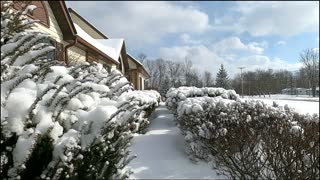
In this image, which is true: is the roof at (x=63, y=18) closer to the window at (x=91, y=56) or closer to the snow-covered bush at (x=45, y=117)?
the window at (x=91, y=56)

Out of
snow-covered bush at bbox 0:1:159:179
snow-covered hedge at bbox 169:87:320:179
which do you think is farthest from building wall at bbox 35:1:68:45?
snow-covered bush at bbox 0:1:159:179

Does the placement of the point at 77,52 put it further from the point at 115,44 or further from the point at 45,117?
the point at 45,117

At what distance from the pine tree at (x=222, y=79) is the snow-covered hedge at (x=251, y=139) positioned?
40.7ft

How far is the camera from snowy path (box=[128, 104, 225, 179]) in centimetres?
902

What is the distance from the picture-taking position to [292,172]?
21.1 feet

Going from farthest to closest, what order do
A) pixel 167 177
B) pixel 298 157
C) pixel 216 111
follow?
1. pixel 216 111
2. pixel 167 177
3. pixel 298 157

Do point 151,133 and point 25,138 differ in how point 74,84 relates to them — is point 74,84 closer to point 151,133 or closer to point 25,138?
point 25,138

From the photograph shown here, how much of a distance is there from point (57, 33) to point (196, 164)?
257 inches

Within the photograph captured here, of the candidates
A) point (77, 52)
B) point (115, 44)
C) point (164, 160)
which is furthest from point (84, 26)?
point (164, 160)

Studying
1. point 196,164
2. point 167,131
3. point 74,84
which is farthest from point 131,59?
point 74,84

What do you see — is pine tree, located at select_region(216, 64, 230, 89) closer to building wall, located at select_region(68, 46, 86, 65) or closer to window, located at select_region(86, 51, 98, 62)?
window, located at select_region(86, 51, 98, 62)

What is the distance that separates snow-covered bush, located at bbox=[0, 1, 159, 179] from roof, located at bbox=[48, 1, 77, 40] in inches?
418

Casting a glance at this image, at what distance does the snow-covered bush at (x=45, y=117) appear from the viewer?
2268mm

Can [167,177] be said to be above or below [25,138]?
below
